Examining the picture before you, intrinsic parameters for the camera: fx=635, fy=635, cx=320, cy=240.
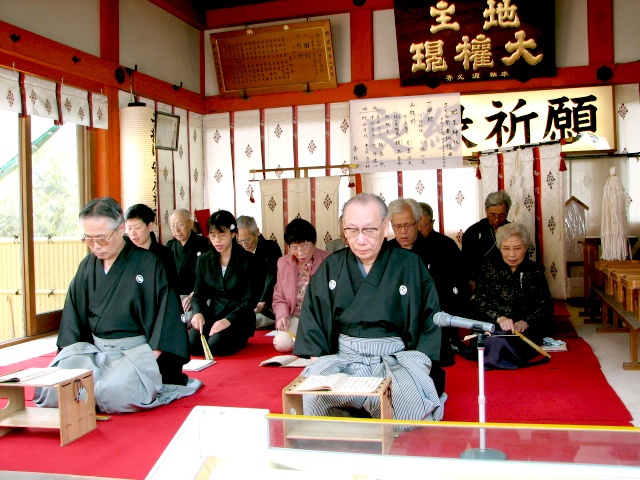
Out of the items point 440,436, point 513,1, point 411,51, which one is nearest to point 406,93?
point 411,51

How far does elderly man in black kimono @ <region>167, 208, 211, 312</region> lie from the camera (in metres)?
6.73

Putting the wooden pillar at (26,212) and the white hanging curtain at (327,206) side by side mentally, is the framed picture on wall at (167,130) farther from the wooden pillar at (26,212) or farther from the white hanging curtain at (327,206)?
the white hanging curtain at (327,206)

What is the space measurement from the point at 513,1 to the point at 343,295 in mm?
5511

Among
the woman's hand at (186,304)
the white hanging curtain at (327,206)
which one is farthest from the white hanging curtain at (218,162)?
the woman's hand at (186,304)

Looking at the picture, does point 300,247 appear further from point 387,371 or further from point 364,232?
point 387,371

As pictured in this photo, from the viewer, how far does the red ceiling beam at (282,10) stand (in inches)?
329

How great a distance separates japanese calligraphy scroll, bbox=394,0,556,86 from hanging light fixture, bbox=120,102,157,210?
326cm

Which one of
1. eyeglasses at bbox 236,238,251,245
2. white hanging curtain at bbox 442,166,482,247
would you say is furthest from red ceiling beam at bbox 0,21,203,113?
white hanging curtain at bbox 442,166,482,247

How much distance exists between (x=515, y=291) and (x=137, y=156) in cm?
414

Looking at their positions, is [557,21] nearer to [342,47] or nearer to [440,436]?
[342,47]

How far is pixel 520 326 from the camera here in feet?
16.7

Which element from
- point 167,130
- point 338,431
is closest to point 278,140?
point 167,130

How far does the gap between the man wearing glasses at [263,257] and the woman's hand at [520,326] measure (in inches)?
94.2

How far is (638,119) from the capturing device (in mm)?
7566
